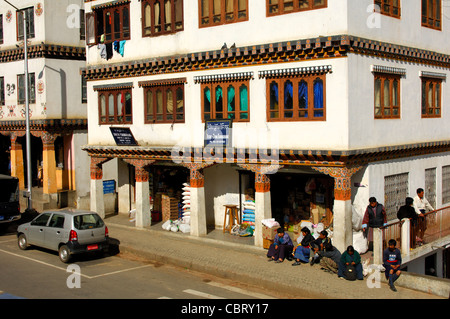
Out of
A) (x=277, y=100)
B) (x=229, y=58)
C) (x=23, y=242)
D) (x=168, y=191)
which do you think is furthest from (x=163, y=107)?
(x=23, y=242)

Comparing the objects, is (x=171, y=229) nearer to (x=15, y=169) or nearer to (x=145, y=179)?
(x=145, y=179)

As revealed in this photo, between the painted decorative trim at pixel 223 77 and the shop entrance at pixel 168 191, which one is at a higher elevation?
the painted decorative trim at pixel 223 77

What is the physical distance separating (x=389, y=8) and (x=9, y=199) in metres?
17.2

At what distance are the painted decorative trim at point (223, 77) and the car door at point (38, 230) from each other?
7.28 metres

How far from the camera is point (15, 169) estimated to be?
30.6m

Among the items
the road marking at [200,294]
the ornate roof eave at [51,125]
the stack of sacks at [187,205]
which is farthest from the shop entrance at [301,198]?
the ornate roof eave at [51,125]

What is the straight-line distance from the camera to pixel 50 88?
28.0m

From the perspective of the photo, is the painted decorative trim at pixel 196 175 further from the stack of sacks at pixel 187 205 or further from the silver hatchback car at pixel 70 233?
the silver hatchback car at pixel 70 233

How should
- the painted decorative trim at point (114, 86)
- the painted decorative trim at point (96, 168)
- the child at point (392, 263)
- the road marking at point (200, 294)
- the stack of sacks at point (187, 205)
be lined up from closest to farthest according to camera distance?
the road marking at point (200, 294), the child at point (392, 263), the stack of sacks at point (187, 205), the painted decorative trim at point (114, 86), the painted decorative trim at point (96, 168)

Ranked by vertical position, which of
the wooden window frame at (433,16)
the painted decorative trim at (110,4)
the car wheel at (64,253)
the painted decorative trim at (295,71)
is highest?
the painted decorative trim at (110,4)

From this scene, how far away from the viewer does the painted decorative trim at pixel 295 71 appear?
1639 centimetres

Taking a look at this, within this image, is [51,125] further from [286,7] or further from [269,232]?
[286,7]

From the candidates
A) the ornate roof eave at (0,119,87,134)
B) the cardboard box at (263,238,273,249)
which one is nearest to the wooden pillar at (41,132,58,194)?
the ornate roof eave at (0,119,87,134)
